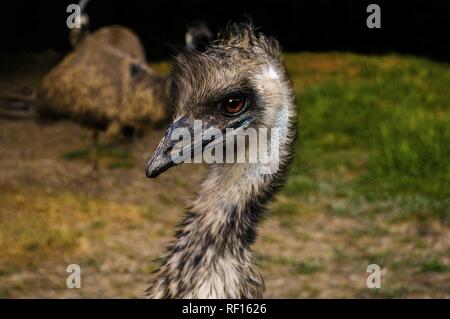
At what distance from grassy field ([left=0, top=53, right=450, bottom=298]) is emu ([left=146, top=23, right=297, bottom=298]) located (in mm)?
2604

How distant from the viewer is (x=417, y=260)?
571 cm

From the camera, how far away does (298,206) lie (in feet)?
22.3

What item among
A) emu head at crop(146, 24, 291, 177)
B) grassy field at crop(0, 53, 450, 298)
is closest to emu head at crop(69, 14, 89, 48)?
grassy field at crop(0, 53, 450, 298)

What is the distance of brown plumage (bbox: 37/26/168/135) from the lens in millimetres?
6910

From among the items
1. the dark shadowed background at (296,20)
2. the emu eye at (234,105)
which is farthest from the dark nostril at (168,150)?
the dark shadowed background at (296,20)

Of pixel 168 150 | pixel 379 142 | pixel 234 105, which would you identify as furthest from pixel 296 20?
pixel 168 150

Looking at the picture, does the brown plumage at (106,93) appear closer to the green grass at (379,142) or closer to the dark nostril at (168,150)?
the green grass at (379,142)

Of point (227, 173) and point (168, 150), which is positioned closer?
point (168, 150)

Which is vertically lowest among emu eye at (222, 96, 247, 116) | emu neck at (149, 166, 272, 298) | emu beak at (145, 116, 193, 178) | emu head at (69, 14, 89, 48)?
emu neck at (149, 166, 272, 298)

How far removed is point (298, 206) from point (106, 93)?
71.0 inches

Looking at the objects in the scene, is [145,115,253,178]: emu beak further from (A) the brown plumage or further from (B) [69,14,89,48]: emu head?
(B) [69,14,89,48]: emu head

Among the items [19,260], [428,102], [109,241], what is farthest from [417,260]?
[428,102]

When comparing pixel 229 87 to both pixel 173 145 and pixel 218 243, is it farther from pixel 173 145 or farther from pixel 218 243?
pixel 218 243

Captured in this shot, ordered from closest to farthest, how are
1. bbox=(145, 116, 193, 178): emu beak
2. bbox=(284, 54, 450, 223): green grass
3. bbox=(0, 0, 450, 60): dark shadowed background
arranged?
bbox=(145, 116, 193, 178): emu beak → bbox=(284, 54, 450, 223): green grass → bbox=(0, 0, 450, 60): dark shadowed background
